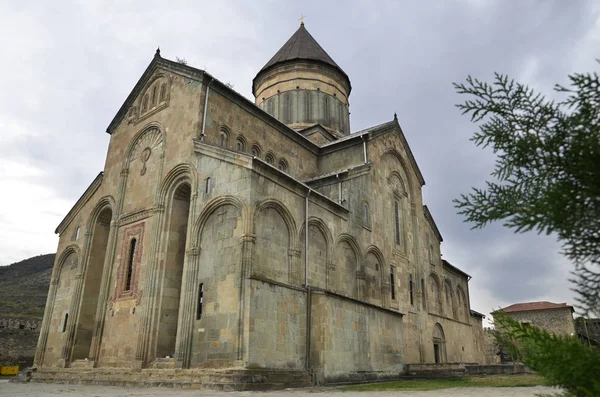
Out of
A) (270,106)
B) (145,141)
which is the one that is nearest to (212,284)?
(145,141)

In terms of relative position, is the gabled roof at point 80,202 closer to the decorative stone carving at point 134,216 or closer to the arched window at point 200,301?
the decorative stone carving at point 134,216

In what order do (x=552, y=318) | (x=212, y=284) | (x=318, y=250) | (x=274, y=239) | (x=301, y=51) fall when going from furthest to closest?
(x=552, y=318) < (x=301, y=51) < (x=318, y=250) < (x=274, y=239) < (x=212, y=284)

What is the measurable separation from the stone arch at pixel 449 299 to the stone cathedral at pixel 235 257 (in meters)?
0.76

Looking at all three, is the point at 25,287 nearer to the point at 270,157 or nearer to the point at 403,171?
the point at 270,157

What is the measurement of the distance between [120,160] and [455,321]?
61.2 ft

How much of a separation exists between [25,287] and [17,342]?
3055 cm

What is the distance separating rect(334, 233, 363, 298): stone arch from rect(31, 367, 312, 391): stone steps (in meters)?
4.45

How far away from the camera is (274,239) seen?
13023mm

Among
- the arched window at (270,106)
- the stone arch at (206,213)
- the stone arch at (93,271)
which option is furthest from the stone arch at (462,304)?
the stone arch at (93,271)

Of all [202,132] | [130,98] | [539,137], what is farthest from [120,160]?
[539,137]

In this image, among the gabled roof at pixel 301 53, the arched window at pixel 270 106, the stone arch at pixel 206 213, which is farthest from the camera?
the gabled roof at pixel 301 53

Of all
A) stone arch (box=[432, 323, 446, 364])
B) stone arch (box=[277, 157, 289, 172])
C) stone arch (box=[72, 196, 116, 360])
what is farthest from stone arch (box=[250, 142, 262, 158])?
stone arch (box=[432, 323, 446, 364])

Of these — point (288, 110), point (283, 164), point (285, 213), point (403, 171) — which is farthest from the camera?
point (288, 110)

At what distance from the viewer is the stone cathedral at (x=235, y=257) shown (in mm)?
11941
